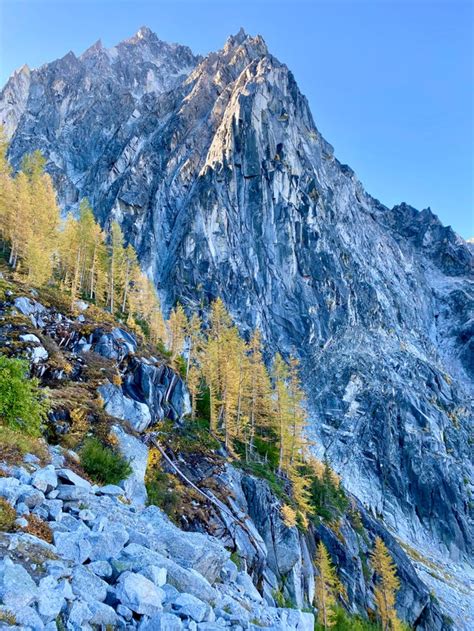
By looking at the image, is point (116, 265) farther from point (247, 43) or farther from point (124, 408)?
point (247, 43)

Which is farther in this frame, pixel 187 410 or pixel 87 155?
pixel 87 155

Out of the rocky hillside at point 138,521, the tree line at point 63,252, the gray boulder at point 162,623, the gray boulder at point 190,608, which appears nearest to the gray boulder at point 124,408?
the rocky hillside at point 138,521

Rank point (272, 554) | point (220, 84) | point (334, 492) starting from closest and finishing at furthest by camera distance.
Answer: point (272, 554) → point (334, 492) → point (220, 84)

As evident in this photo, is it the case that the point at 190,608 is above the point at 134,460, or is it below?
below

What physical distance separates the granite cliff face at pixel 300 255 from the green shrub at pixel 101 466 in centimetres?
5152

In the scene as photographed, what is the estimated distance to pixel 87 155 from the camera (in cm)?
14700

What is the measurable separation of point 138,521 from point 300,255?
103m

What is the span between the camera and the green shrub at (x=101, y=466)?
14.4 m

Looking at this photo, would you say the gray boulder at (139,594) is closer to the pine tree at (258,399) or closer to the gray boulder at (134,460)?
the gray boulder at (134,460)

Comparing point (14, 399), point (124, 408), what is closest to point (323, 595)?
point (124, 408)

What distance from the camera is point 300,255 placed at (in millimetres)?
108688

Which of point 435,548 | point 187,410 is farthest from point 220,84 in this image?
point 435,548

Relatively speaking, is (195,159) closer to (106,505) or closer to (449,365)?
(449,365)

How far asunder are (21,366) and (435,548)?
259 ft
